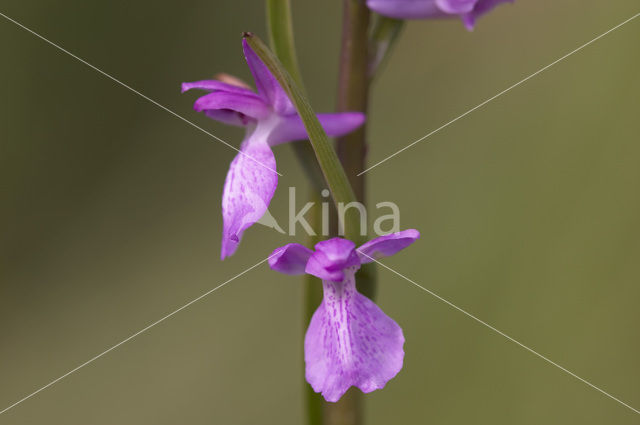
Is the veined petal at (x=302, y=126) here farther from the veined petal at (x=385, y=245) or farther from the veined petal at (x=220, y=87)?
the veined petal at (x=385, y=245)

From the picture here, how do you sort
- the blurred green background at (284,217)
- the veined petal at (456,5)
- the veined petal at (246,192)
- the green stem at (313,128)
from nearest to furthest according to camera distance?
the green stem at (313,128) < the veined petal at (246,192) < the veined petal at (456,5) < the blurred green background at (284,217)

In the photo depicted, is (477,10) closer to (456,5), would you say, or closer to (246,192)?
(456,5)

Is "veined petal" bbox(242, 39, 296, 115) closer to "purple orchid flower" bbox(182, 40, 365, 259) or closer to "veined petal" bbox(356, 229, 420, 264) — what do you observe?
"purple orchid flower" bbox(182, 40, 365, 259)

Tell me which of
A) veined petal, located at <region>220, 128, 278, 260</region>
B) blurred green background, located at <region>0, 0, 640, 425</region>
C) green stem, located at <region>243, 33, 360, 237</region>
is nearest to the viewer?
green stem, located at <region>243, 33, 360, 237</region>

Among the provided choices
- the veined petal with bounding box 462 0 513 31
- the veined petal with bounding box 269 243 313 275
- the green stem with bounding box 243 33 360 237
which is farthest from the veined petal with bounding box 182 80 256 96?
the veined petal with bounding box 462 0 513 31

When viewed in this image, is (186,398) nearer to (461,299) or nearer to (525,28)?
(461,299)

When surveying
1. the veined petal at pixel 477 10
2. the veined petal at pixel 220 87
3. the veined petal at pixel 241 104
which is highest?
the veined petal at pixel 477 10

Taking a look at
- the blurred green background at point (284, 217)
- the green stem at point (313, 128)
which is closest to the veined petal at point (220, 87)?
the green stem at point (313, 128)
